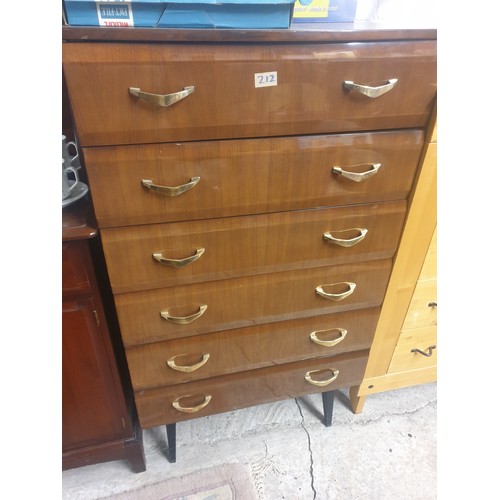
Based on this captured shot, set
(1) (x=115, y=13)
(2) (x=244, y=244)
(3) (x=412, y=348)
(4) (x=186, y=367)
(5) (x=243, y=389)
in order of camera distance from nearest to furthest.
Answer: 1. (1) (x=115, y=13)
2. (2) (x=244, y=244)
3. (4) (x=186, y=367)
4. (5) (x=243, y=389)
5. (3) (x=412, y=348)

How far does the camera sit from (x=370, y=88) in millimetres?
667

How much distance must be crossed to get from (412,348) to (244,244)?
26.9 inches

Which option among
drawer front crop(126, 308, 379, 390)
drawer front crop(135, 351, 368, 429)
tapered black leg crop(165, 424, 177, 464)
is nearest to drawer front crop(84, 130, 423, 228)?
drawer front crop(126, 308, 379, 390)

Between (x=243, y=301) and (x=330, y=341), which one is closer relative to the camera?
(x=243, y=301)

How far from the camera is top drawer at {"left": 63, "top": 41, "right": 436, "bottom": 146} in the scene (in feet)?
1.91

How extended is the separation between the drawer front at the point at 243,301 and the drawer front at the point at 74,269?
0.08 metres

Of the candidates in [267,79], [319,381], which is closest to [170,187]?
[267,79]

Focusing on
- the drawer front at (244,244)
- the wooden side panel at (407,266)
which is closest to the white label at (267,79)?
the drawer front at (244,244)

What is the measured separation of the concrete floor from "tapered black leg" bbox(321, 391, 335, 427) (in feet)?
0.07

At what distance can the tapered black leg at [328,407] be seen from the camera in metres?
1.18

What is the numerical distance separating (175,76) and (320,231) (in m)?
0.42

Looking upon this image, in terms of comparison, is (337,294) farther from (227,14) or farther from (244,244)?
(227,14)

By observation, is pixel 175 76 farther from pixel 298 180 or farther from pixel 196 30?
pixel 298 180

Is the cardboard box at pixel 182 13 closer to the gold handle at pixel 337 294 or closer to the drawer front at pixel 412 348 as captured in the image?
the gold handle at pixel 337 294
